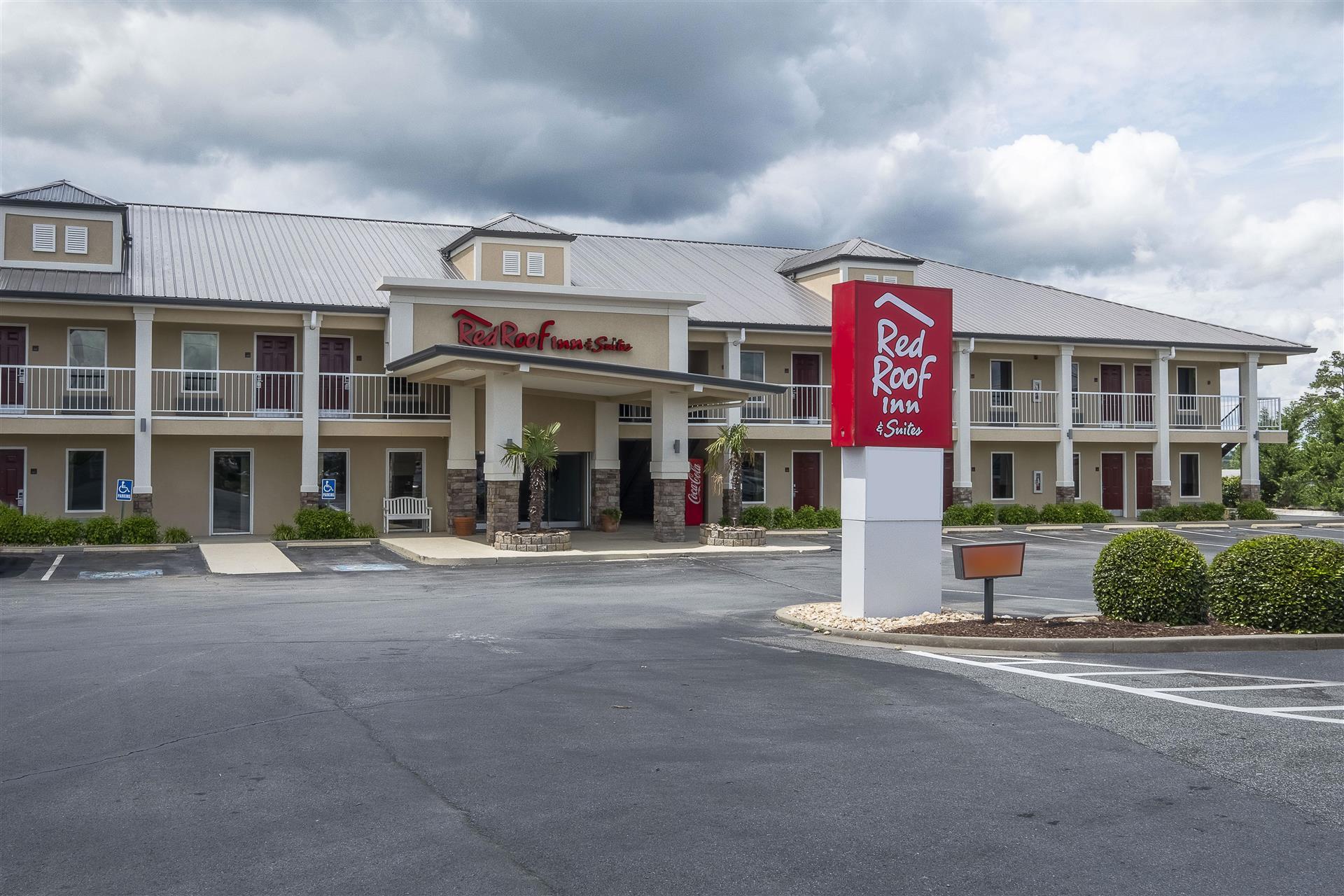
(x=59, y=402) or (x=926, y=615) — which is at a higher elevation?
(x=59, y=402)

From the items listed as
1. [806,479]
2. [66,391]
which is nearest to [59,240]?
[66,391]

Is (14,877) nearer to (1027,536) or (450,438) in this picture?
(450,438)

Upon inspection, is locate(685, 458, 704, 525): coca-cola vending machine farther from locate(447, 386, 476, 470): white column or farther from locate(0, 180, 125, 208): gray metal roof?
locate(0, 180, 125, 208): gray metal roof

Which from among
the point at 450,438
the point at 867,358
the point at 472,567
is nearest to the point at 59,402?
the point at 450,438

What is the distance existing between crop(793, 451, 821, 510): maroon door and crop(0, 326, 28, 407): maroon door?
19731mm

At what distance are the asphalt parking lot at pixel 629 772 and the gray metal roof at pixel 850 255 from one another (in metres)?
23.5

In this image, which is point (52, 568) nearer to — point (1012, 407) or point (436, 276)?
point (436, 276)

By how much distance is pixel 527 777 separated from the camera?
6.48m

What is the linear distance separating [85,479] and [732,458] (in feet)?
49.7

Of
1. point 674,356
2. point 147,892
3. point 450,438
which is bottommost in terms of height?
point 147,892

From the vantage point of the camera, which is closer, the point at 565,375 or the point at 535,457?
the point at 535,457

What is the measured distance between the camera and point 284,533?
2519 centimetres

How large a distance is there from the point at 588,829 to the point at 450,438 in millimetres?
21873

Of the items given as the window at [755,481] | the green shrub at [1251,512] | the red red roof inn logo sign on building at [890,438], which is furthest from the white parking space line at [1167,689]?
the green shrub at [1251,512]
